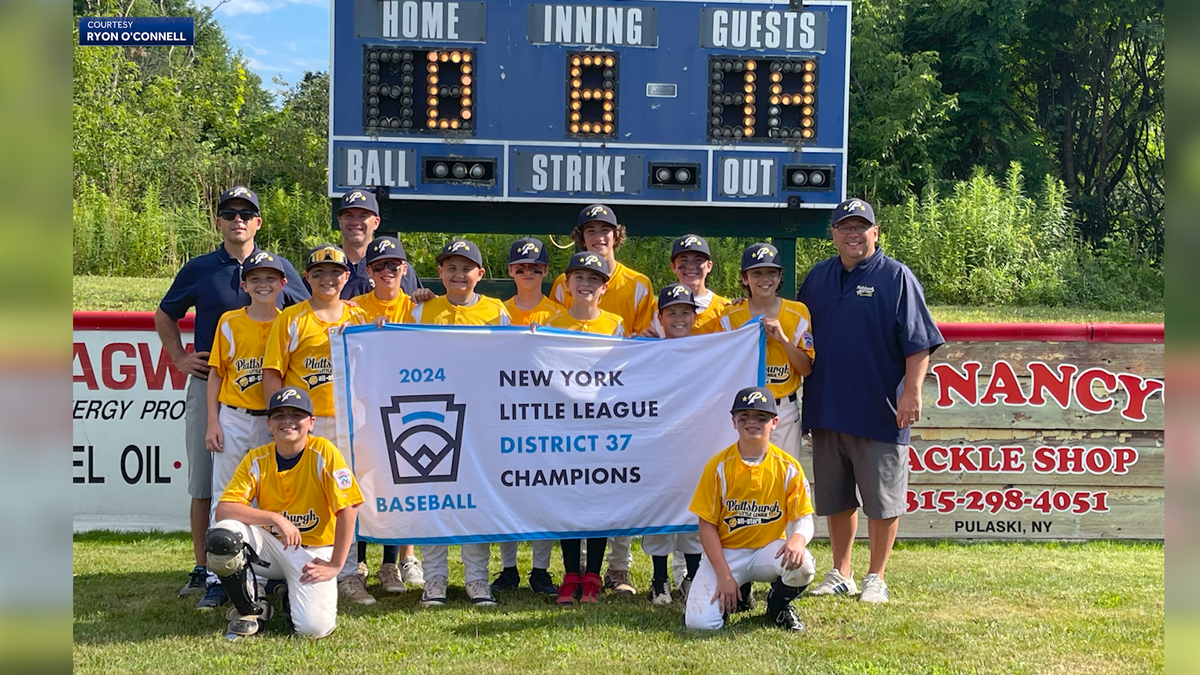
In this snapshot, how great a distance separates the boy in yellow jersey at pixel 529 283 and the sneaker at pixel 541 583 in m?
1.33

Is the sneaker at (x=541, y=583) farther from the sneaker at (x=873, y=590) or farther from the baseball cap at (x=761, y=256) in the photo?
the baseball cap at (x=761, y=256)

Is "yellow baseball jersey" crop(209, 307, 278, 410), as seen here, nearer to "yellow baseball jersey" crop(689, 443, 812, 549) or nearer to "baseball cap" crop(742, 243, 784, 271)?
"yellow baseball jersey" crop(689, 443, 812, 549)

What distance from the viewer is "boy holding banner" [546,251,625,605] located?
219 inches

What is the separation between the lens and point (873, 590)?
5633mm

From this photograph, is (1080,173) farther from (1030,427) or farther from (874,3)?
(1030,427)

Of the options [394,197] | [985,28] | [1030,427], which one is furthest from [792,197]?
[985,28]

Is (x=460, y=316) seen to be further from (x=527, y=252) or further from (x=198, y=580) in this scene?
(x=198, y=580)

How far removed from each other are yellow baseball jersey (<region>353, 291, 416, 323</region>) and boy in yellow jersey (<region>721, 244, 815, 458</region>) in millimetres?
1707

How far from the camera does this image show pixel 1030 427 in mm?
7211

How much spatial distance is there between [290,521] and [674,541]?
1.97 metres

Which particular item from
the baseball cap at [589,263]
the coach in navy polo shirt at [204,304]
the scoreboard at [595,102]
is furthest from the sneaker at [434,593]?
the scoreboard at [595,102]

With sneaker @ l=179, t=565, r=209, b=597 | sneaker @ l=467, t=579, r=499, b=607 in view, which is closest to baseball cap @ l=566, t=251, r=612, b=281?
sneaker @ l=467, t=579, r=499, b=607

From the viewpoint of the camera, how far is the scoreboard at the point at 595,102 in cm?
805

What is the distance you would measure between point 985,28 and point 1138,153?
5332 mm
